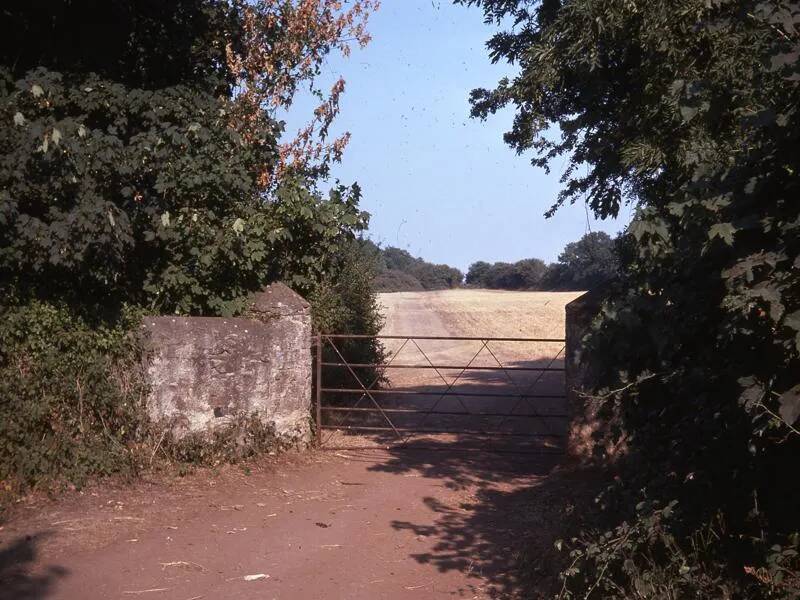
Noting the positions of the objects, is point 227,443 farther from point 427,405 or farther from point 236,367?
point 427,405

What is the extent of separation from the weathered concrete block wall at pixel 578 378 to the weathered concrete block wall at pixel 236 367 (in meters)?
3.40

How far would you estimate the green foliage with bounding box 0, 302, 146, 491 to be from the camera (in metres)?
9.08

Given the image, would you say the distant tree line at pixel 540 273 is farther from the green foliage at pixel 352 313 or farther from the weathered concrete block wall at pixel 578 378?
the weathered concrete block wall at pixel 578 378

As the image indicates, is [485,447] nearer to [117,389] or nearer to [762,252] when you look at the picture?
[117,389]

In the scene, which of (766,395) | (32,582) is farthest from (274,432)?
(766,395)

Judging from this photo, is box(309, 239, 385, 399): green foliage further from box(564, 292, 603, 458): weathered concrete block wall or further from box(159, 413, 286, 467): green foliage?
box(564, 292, 603, 458): weathered concrete block wall

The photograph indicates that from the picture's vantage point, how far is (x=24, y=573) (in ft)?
23.1

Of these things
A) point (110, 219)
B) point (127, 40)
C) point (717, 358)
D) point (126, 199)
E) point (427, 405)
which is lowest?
point (427, 405)

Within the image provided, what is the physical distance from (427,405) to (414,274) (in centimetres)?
7471

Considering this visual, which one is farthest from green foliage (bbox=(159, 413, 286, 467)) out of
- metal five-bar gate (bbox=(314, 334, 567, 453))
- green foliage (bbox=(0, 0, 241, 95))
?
green foliage (bbox=(0, 0, 241, 95))

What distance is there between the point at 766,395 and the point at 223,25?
1078 cm

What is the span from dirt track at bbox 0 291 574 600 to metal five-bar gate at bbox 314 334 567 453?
2.74 ft

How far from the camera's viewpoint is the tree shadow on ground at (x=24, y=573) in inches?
260

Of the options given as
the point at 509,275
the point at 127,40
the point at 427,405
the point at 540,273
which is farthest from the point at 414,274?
the point at 127,40
